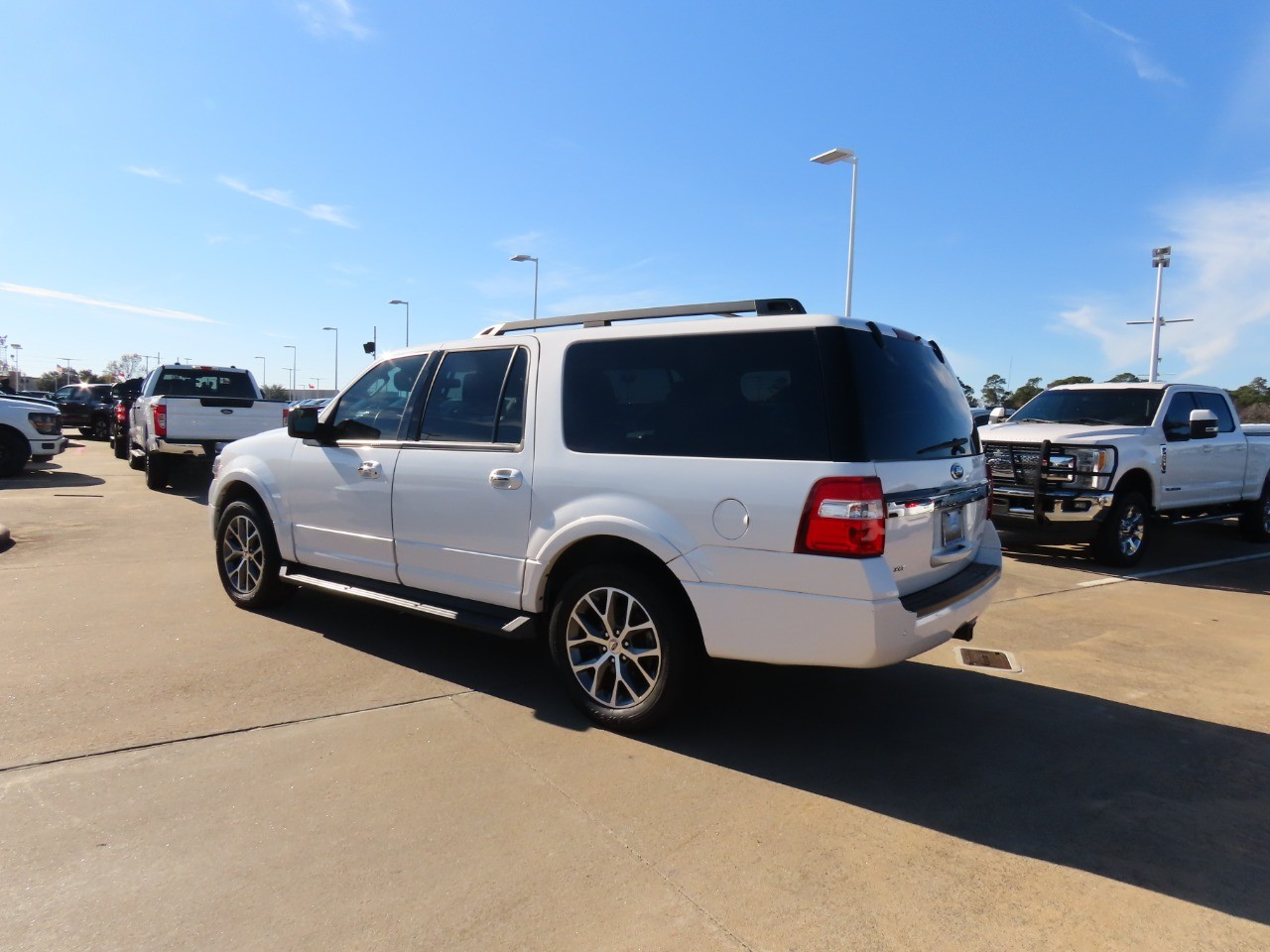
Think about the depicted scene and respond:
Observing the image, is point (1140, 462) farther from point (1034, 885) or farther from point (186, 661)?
point (186, 661)

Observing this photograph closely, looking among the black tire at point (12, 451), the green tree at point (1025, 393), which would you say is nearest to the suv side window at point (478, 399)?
the black tire at point (12, 451)

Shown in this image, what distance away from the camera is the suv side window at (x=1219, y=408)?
10109 mm

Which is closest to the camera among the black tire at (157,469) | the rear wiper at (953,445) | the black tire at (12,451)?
the rear wiper at (953,445)

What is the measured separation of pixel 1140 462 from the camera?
880cm

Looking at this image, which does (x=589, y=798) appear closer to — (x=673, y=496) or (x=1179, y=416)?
(x=673, y=496)

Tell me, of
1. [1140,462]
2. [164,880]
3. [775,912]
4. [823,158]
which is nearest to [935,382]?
[775,912]

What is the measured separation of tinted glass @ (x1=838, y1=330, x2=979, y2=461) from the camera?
3471mm

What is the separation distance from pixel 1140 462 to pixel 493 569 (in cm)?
749

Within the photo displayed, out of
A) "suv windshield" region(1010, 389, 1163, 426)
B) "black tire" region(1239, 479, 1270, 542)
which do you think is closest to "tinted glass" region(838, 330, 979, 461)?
"suv windshield" region(1010, 389, 1163, 426)

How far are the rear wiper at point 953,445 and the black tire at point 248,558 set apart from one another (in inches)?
166

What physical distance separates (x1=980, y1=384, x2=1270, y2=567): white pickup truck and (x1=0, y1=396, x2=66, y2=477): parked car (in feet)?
47.3

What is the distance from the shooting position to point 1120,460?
28.0ft

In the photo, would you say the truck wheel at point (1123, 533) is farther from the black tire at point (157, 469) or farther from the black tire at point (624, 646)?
the black tire at point (157, 469)

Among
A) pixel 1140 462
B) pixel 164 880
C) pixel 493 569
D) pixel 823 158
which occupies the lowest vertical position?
pixel 164 880
